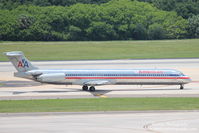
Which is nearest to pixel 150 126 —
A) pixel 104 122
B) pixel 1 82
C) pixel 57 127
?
pixel 104 122

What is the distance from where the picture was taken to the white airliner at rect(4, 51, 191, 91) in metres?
50.8

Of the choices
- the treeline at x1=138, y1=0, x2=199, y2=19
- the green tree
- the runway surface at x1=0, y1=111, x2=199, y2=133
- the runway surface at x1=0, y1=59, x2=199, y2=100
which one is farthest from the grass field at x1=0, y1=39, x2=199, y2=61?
the runway surface at x1=0, y1=111, x2=199, y2=133

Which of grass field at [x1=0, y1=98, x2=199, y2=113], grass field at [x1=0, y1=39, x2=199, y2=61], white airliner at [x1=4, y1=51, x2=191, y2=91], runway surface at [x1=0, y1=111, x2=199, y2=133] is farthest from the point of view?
grass field at [x1=0, y1=39, x2=199, y2=61]

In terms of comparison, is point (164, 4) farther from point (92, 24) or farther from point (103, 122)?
point (103, 122)

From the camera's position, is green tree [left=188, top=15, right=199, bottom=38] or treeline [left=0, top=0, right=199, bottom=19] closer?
green tree [left=188, top=15, right=199, bottom=38]

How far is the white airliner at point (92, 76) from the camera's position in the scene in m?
50.8

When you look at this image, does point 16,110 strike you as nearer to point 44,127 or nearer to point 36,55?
point 44,127

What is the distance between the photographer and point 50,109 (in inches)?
1515

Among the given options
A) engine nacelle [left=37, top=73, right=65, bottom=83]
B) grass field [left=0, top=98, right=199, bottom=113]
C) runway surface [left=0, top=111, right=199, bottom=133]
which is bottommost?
grass field [left=0, top=98, right=199, bottom=113]

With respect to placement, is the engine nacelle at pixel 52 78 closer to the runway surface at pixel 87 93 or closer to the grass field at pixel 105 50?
the runway surface at pixel 87 93

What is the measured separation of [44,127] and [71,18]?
91301 mm

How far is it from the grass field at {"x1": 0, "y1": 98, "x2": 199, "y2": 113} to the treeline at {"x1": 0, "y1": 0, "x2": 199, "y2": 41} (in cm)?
7558

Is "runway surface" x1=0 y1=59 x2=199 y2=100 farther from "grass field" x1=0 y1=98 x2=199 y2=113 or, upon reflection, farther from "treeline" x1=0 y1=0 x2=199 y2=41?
"treeline" x1=0 y1=0 x2=199 y2=41

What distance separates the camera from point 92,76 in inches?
2042
